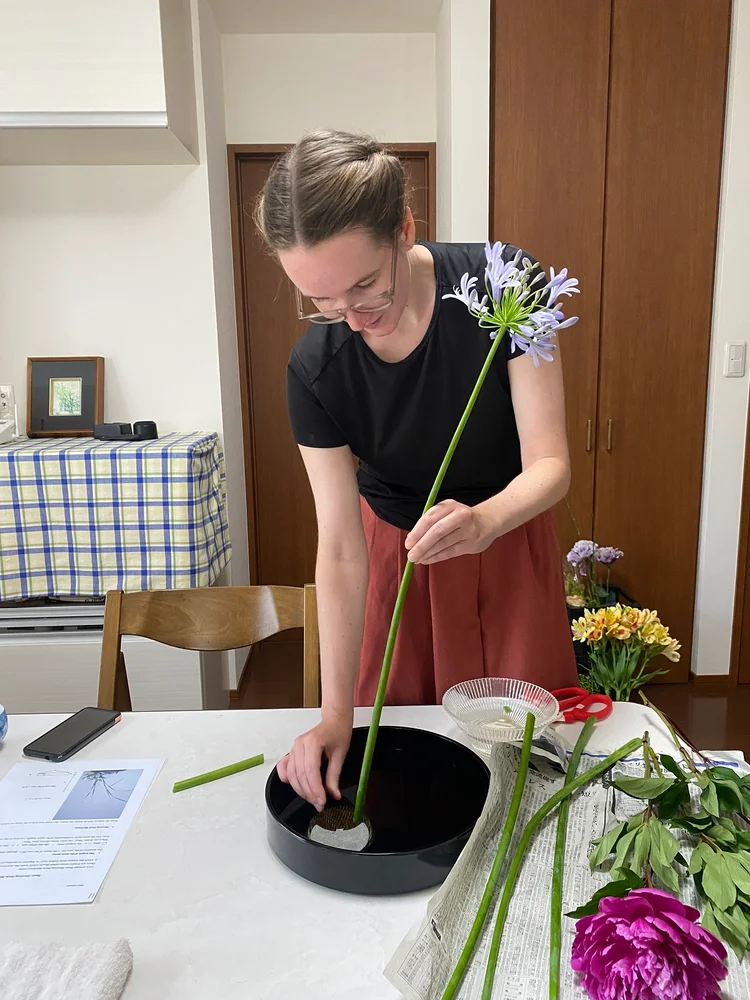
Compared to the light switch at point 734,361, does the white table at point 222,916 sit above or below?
below

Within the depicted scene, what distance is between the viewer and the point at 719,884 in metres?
0.66

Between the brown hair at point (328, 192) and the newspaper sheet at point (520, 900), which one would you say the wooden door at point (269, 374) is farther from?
the newspaper sheet at point (520, 900)

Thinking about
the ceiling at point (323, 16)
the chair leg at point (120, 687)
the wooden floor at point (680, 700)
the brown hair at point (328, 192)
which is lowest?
the wooden floor at point (680, 700)

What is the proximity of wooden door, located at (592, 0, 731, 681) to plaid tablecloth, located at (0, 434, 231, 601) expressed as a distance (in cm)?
153

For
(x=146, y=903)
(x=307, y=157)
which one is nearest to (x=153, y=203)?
(x=307, y=157)

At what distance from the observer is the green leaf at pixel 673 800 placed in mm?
766

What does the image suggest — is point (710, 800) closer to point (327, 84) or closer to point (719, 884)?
point (719, 884)

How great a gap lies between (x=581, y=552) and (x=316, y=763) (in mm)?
1872

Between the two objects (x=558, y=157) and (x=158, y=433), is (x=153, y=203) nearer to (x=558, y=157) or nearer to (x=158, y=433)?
(x=158, y=433)

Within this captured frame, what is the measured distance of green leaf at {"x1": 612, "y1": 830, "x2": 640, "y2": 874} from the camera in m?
0.71

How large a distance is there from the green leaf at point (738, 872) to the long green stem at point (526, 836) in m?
0.18

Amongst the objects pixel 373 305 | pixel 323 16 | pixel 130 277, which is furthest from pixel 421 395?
pixel 323 16

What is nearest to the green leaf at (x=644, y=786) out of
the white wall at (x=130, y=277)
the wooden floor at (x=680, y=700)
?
the wooden floor at (x=680, y=700)

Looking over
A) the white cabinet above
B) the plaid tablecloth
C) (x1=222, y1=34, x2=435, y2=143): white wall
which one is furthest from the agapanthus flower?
(x1=222, y1=34, x2=435, y2=143): white wall
